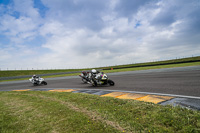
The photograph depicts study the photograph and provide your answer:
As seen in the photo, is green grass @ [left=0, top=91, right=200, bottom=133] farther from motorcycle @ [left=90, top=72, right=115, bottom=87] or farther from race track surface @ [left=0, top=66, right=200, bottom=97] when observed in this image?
motorcycle @ [left=90, top=72, right=115, bottom=87]

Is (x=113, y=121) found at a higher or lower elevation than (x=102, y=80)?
lower

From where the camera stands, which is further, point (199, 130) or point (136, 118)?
point (136, 118)

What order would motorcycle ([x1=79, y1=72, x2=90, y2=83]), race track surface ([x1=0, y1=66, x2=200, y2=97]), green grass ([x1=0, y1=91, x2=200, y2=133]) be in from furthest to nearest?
motorcycle ([x1=79, y1=72, x2=90, y2=83])
race track surface ([x1=0, y1=66, x2=200, y2=97])
green grass ([x1=0, y1=91, x2=200, y2=133])

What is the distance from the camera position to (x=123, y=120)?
10.2 feet

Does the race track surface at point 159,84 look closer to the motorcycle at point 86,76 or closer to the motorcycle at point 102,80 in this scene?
the motorcycle at point 102,80

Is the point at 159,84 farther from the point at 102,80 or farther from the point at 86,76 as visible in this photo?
the point at 86,76

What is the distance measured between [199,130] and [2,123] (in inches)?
190

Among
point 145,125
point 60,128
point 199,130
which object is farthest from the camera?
point 60,128

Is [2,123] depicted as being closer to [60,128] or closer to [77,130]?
[60,128]

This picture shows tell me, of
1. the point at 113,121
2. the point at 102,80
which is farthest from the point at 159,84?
the point at 113,121

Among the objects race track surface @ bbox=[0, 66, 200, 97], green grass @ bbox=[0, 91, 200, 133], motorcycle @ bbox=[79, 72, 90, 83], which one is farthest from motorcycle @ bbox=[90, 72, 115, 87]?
green grass @ bbox=[0, 91, 200, 133]

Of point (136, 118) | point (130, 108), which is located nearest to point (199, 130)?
point (136, 118)

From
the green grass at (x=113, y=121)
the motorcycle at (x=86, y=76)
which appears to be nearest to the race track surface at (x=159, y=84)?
the motorcycle at (x=86, y=76)

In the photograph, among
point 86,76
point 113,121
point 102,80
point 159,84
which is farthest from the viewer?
point 86,76
